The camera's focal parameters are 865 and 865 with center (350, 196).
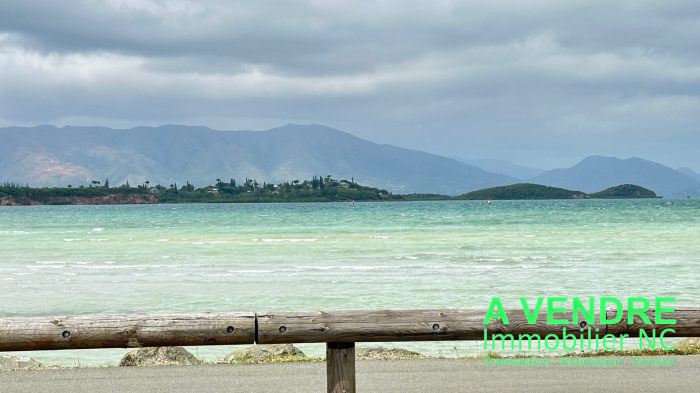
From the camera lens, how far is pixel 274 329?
6520mm

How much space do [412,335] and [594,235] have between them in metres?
42.4

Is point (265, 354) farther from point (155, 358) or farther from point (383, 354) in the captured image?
point (383, 354)

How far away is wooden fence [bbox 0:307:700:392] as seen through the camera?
6465 mm

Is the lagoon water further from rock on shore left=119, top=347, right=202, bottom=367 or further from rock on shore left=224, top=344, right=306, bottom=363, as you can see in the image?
rock on shore left=119, top=347, right=202, bottom=367

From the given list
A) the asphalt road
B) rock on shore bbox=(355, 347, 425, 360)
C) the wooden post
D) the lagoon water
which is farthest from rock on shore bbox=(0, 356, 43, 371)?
the wooden post

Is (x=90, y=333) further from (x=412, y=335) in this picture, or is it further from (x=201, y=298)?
(x=201, y=298)

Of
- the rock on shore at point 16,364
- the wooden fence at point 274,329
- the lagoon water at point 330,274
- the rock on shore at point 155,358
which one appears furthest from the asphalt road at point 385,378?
the lagoon water at point 330,274

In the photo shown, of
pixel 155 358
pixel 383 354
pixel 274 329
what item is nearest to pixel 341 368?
pixel 274 329

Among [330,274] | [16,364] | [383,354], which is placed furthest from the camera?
[330,274]

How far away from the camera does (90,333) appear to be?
21.3ft

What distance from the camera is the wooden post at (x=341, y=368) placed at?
6543 mm

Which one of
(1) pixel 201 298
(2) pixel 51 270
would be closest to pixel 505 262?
(1) pixel 201 298

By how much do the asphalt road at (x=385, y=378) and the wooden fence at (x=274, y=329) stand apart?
1768mm

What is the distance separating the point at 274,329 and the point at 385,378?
2.60 meters
